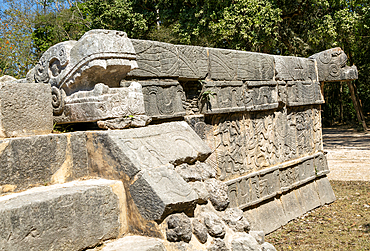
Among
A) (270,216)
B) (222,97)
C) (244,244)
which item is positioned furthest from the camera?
(270,216)

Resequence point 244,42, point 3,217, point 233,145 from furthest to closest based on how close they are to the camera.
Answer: point 244,42
point 233,145
point 3,217

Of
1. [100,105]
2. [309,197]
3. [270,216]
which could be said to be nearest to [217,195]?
[100,105]

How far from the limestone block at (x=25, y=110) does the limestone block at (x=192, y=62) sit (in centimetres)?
172

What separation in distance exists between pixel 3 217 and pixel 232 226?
1.60 meters

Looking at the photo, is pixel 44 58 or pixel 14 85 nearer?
pixel 14 85

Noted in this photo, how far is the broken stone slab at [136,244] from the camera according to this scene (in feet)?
7.13

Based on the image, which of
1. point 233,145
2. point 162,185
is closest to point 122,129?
point 162,185

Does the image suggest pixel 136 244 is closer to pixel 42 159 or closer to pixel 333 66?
pixel 42 159

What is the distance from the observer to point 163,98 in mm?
3943

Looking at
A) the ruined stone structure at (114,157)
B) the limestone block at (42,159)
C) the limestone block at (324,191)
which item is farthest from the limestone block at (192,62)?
the limestone block at (324,191)

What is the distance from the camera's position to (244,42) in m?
10.7

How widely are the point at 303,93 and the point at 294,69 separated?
0.50 meters

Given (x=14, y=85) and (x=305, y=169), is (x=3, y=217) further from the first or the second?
(x=305, y=169)

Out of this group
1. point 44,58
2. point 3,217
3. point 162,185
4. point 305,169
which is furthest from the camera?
point 305,169
